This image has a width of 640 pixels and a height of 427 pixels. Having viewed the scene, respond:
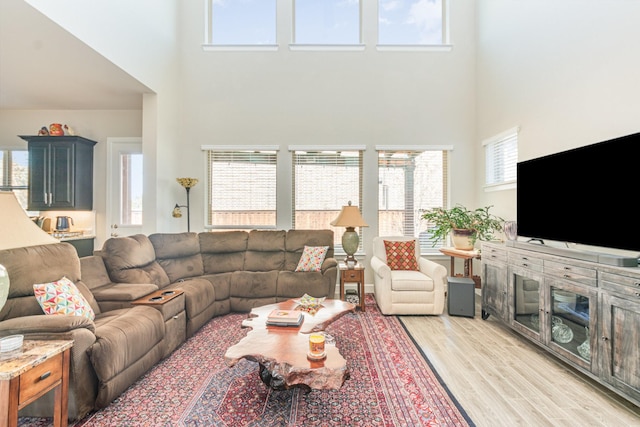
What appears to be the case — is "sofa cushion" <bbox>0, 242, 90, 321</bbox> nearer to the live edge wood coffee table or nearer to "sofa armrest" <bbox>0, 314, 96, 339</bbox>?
"sofa armrest" <bbox>0, 314, 96, 339</bbox>

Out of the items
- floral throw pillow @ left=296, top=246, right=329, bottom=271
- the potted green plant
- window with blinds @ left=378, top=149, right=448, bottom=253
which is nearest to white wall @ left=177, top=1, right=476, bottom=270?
window with blinds @ left=378, top=149, right=448, bottom=253

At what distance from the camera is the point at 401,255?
4.02 meters

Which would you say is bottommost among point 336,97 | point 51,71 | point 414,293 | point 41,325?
point 414,293

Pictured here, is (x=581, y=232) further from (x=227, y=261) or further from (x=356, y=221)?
(x=227, y=261)

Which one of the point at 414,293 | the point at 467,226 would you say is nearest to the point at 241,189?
the point at 414,293

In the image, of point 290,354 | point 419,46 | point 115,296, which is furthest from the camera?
point 419,46

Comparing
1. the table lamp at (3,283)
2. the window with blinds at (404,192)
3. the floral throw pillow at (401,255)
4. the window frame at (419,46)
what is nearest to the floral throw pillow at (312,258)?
the floral throw pillow at (401,255)

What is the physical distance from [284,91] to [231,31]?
1404mm

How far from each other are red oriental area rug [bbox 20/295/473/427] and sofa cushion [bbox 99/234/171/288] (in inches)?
35.3

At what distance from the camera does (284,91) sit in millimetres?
4664

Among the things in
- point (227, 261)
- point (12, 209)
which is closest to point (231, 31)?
point (227, 261)

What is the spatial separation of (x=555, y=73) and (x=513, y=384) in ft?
10.3

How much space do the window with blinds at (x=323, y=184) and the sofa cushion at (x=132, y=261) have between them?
7.07ft

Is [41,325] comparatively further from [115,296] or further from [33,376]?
[115,296]
